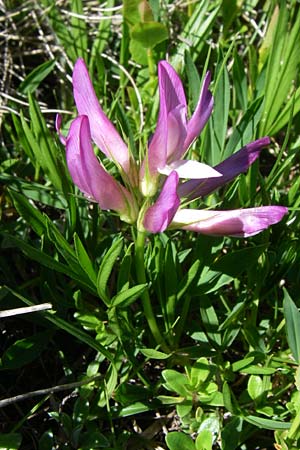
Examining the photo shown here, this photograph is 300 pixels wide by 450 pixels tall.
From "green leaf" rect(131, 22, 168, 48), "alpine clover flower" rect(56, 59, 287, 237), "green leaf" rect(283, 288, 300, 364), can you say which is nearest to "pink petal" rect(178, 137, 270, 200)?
"alpine clover flower" rect(56, 59, 287, 237)

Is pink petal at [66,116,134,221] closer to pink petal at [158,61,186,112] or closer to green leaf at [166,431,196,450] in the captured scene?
pink petal at [158,61,186,112]

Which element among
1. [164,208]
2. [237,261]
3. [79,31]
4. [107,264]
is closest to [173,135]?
[164,208]

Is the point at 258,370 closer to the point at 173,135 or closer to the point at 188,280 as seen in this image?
the point at 188,280

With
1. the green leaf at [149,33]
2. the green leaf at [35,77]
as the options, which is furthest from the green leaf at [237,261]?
the green leaf at [35,77]

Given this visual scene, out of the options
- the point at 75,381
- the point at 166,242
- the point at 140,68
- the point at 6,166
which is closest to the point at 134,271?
the point at 166,242

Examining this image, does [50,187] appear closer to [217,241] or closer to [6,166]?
[6,166]

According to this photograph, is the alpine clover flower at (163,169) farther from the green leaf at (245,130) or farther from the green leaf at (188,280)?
the green leaf at (245,130)
